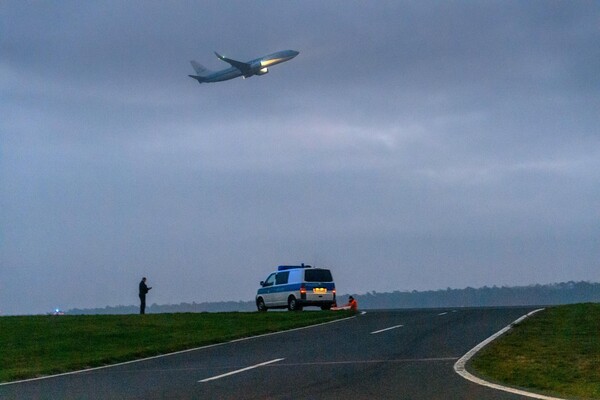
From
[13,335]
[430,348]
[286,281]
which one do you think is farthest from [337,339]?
[286,281]

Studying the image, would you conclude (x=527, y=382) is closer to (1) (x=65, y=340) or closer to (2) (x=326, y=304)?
(1) (x=65, y=340)

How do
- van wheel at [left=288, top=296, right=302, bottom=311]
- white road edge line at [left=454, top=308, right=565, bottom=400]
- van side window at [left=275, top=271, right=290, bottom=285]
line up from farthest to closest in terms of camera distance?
van side window at [left=275, top=271, right=290, bottom=285]
van wheel at [left=288, top=296, right=302, bottom=311]
white road edge line at [left=454, top=308, right=565, bottom=400]

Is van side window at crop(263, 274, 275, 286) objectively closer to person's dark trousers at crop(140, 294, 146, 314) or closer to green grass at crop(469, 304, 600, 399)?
person's dark trousers at crop(140, 294, 146, 314)

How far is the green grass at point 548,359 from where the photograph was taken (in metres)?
11.8

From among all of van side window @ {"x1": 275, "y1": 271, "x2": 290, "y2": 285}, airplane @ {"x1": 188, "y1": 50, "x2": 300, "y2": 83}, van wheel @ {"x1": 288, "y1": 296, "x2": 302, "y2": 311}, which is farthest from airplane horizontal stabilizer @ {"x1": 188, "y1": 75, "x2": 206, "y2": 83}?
van wheel @ {"x1": 288, "y1": 296, "x2": 302, "y2": 311}

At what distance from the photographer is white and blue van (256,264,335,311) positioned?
35.5m

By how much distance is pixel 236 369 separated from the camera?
14.7m

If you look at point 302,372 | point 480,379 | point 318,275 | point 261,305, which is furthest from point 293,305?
point 480,379

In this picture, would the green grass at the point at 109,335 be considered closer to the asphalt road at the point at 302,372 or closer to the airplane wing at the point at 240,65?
the asphalt road at the point at 302,372

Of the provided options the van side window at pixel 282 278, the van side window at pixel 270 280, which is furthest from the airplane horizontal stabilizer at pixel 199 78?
the van side window at pixel 282 278

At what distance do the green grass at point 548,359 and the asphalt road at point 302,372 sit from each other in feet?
2.15

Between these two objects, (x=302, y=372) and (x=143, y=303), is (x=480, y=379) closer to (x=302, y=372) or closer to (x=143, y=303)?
(x=302, y=372)

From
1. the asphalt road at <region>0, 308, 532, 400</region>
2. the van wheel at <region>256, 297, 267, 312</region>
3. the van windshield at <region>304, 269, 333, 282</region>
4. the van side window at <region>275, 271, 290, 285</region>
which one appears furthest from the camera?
the van wheel at <region>256, 297, 267, 312</region>

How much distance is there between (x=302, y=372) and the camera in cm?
1385
